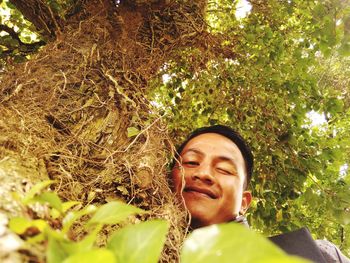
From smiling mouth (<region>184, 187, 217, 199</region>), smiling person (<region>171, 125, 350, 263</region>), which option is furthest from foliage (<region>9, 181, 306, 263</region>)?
smiling mouth (<region>184, 187, 217, 199</region>)

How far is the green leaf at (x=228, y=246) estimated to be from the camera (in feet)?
1.29

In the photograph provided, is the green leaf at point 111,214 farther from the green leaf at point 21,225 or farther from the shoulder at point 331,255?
the shoulder at point 331,255

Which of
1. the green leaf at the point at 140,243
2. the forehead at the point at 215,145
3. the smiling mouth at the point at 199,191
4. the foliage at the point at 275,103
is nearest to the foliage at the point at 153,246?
the green leaf at the point at 140,243

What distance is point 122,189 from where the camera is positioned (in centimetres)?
148

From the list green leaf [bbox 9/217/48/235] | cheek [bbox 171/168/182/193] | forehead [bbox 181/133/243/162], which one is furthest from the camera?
forehead [bbox 181/133/243/162]

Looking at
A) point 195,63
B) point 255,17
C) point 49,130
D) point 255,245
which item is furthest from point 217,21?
point 255,245

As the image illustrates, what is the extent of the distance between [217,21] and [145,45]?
6.71ft

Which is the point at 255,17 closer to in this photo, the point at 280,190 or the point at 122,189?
the point at 280,190

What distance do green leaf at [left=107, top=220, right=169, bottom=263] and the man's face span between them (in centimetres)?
127

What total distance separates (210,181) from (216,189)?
0.20ft

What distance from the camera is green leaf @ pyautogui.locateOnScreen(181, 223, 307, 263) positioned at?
0.39 m

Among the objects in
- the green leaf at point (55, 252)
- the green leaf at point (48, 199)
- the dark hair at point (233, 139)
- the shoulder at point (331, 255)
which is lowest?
the green leaf at point (55, 252)

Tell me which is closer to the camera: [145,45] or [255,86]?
[145,45]

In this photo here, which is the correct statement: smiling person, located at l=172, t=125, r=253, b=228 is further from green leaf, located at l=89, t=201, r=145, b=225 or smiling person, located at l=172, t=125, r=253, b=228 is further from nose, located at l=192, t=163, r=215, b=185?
green leaf, located at l=89, t=201, r=145, b=225
